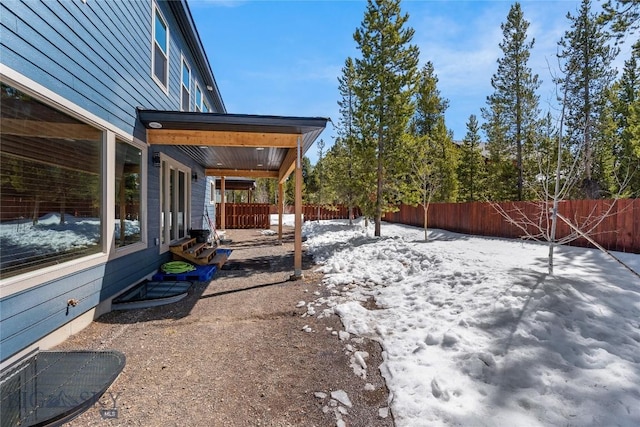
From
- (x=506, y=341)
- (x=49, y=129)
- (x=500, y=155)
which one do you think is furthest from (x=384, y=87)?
(x=500, y=155)

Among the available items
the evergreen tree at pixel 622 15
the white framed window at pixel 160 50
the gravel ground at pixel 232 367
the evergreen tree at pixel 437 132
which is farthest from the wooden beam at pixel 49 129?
the evergreen tree at pixel 437 132

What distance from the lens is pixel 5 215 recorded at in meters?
2.67

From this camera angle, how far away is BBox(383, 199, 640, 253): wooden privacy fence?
6.45 m

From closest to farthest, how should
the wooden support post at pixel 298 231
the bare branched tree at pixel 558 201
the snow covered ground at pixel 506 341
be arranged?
the snow covered ground at pixel 506 341 → the bare branched tree at pixel 558 201 → the wooden support post at pixel 298 231

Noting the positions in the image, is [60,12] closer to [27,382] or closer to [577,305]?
[27,382]

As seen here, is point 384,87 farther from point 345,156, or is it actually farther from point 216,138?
point 345,156

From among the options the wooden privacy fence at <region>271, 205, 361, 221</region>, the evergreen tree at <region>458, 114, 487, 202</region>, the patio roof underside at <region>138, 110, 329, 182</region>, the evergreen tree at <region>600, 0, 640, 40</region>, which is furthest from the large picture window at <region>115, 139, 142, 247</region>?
the evergreen tree at <region>458, 114, 487, 202</region>

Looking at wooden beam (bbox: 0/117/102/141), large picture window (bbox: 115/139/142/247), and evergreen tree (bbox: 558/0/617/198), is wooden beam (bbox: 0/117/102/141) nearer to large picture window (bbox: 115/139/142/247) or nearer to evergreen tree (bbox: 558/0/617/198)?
large picture window (bbox: 115/139/142/247)

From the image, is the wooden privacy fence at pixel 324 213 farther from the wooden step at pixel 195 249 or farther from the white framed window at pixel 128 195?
the white framed window at pixel 128 195

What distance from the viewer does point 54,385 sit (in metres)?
2.18

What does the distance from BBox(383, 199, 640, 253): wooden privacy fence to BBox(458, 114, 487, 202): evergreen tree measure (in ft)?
21.7

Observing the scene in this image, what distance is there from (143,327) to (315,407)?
8.73 feet

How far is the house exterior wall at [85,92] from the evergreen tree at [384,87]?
22.9 feet

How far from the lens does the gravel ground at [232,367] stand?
2350 millimetres
